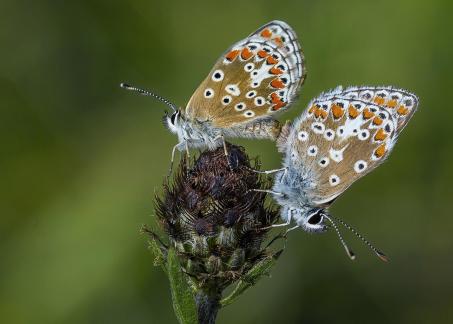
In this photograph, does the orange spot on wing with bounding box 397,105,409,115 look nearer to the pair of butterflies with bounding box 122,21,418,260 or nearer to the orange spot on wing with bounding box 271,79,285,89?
the pair of butterflies with bounding box 122,21,418,260

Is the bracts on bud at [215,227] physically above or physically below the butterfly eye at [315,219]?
above

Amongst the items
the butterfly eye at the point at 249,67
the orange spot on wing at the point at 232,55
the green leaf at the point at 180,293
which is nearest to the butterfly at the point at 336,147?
the butterfly eye at the point at 249,67

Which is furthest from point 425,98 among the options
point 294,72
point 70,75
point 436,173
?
point 70,75

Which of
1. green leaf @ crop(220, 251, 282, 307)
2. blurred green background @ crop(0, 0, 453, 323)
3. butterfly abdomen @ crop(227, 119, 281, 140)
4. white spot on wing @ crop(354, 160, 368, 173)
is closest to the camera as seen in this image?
green leaf @ crop(220, 251, 282, 307)

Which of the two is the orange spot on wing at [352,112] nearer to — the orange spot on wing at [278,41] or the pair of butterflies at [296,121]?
the pair of butterflies at [296,121]

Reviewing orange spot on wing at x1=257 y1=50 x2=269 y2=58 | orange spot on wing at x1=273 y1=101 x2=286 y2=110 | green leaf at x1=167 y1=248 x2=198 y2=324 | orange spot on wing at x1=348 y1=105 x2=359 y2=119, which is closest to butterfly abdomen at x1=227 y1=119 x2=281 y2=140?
orange spot on wing at x1=273 y1=101 x2=286 y2=110

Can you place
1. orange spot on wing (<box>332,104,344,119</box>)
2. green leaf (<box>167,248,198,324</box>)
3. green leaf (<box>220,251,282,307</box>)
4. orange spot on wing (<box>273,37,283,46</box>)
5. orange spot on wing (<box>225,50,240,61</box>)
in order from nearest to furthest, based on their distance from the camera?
1. green leaf (<box>167,248,198,324</box>)
2. green leaf (<box>220,251,282,307</box>)
3. orange spot on wing (<box>332,104,344,119</box>)
4. orange spot on wing (<box>225,50,240,61</box>)
5. orange spot on wing (<box>273,37,283,46</box>)

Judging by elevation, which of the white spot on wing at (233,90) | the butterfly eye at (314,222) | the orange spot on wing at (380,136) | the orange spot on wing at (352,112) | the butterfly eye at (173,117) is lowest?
the butterfly eye at (314,222)

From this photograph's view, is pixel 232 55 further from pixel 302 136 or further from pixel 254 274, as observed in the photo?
pixel 254 274
